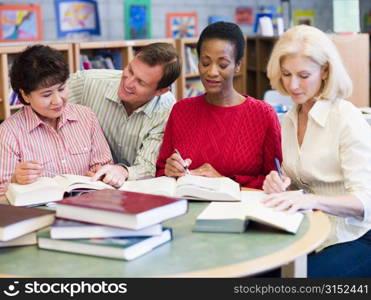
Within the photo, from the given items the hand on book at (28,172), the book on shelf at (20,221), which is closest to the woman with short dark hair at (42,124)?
the hand on book at (28,172)

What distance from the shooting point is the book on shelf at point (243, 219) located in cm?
165

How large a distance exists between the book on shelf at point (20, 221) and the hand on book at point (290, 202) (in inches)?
24.4

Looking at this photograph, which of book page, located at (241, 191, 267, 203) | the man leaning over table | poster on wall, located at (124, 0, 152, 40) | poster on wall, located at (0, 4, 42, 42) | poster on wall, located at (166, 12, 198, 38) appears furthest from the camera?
poster on wall, located at (166, 12, 198, 38)

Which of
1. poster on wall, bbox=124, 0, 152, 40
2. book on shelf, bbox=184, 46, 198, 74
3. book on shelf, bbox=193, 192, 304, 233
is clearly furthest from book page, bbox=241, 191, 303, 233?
poster on wall, bbox=124, 0, 152, 40

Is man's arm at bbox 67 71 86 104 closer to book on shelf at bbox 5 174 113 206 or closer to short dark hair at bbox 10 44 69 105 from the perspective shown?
short dark hair at bbox 10 44 69 105

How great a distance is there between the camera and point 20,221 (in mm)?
1597

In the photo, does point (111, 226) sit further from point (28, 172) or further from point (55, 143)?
point (55, 143)

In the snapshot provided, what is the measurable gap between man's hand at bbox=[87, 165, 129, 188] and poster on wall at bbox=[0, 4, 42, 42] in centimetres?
334

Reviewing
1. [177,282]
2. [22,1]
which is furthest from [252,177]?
[22,1]

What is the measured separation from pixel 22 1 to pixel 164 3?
183 cm

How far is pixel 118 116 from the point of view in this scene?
110 inches

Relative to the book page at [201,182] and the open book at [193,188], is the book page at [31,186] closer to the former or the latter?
the open book at [193,188]

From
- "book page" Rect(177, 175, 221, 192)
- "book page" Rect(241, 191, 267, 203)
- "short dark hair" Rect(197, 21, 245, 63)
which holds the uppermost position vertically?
"short dark hair" Rect(197, 21, 245, 63)

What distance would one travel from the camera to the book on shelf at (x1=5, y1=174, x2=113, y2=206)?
194 cm
